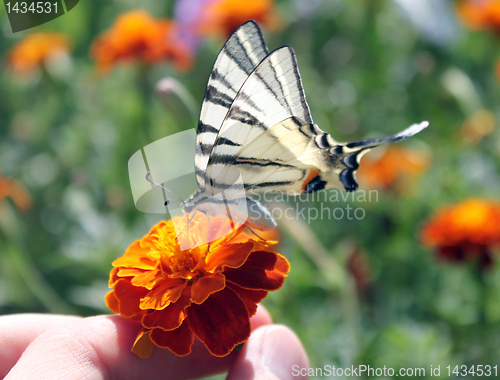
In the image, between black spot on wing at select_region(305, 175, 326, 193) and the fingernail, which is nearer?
the fingernail

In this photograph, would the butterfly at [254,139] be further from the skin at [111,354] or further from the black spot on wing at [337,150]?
the skin at [111,354]

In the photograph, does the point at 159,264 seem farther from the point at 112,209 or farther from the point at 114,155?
the point at 114,155

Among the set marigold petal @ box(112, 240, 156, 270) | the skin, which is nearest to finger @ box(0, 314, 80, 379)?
the skin

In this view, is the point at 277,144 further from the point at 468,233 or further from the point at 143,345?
the point at 468,233

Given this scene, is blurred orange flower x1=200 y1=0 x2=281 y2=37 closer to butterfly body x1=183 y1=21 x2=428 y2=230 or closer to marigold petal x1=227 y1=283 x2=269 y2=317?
butterfly body x1=183 y1=21 x2=428 y2=230

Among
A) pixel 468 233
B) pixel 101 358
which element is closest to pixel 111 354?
pixel 101 358
